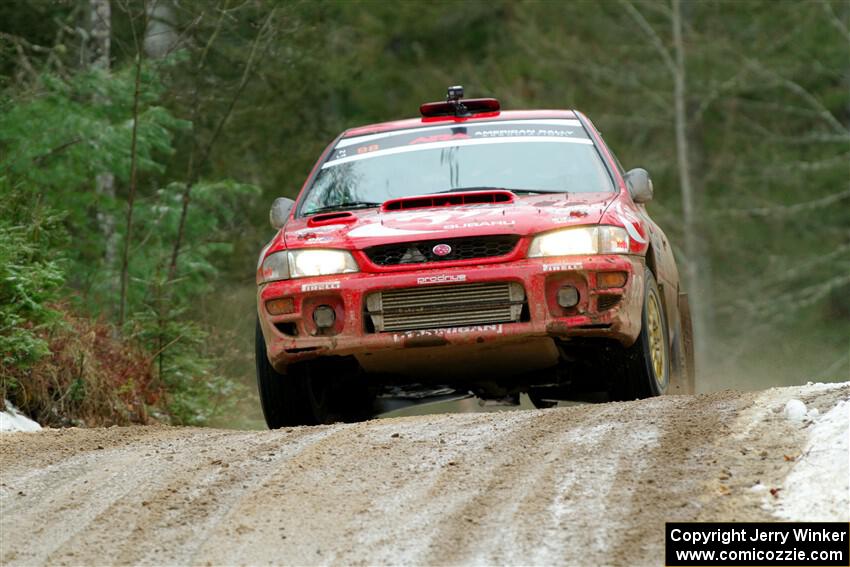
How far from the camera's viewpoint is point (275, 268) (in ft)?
26.4

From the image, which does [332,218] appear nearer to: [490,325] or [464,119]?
[490,325]

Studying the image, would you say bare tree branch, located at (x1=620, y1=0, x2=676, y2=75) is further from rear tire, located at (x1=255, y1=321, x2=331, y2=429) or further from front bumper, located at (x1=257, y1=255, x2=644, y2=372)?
front bumper, located at (x1=257, y1=255, x2=644, y2=372)

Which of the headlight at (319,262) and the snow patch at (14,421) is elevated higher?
the headlight at (319,262)

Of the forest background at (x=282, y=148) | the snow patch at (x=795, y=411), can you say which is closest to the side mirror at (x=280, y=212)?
the forest background at (x=282, y=148)

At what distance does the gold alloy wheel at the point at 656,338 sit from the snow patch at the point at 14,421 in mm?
3722

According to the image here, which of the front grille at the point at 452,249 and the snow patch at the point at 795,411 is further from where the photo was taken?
the front grille at the point at 452,249

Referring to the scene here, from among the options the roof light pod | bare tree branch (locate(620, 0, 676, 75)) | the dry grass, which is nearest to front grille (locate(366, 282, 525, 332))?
the roof light pod

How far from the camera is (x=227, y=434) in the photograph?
755 cm

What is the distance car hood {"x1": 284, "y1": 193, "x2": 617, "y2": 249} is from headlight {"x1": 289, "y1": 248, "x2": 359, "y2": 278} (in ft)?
0.14

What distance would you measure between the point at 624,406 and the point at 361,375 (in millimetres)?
2008

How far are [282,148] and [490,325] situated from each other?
49.4 feet

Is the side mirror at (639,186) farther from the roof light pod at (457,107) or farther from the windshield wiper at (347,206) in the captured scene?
the windshield wiper at (347,206)

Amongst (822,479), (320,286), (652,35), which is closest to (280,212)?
(320,286)

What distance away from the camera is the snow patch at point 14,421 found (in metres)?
8.63
